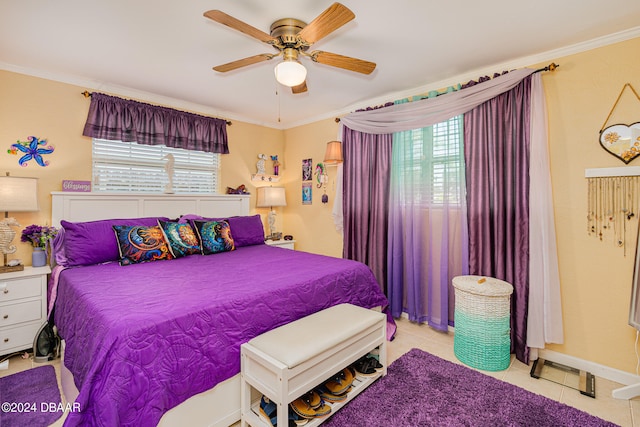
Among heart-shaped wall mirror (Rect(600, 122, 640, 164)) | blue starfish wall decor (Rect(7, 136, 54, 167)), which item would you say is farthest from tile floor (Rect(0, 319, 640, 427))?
blue starfish wall decor (Rect(7, 136, 54, 167))

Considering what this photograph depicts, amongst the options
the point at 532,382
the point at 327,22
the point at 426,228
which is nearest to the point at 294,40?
the point at 327,22

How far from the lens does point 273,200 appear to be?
14.1 ft

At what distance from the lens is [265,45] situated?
232 cm

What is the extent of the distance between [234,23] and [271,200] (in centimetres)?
278

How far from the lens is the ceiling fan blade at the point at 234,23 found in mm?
1540

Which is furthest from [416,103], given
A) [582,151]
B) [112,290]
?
[112,290]

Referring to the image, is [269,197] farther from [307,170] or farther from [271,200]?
[307,170]

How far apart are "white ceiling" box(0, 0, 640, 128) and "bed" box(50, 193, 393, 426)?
1432mm

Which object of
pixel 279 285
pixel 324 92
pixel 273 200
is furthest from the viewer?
pixel 273 200

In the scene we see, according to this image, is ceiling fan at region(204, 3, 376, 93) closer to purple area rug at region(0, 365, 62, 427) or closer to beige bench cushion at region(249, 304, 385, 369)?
beige bench cushion at region(249, 304, 385, 369)

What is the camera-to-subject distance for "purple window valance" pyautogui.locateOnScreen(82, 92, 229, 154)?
119 inches

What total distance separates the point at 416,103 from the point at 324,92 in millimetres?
981

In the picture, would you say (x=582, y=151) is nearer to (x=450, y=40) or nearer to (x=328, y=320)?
(x=450, y=40)

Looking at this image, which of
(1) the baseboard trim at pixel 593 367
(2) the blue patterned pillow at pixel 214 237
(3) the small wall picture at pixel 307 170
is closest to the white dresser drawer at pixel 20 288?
(2) the blue patterned pillow at pixel 214 237
